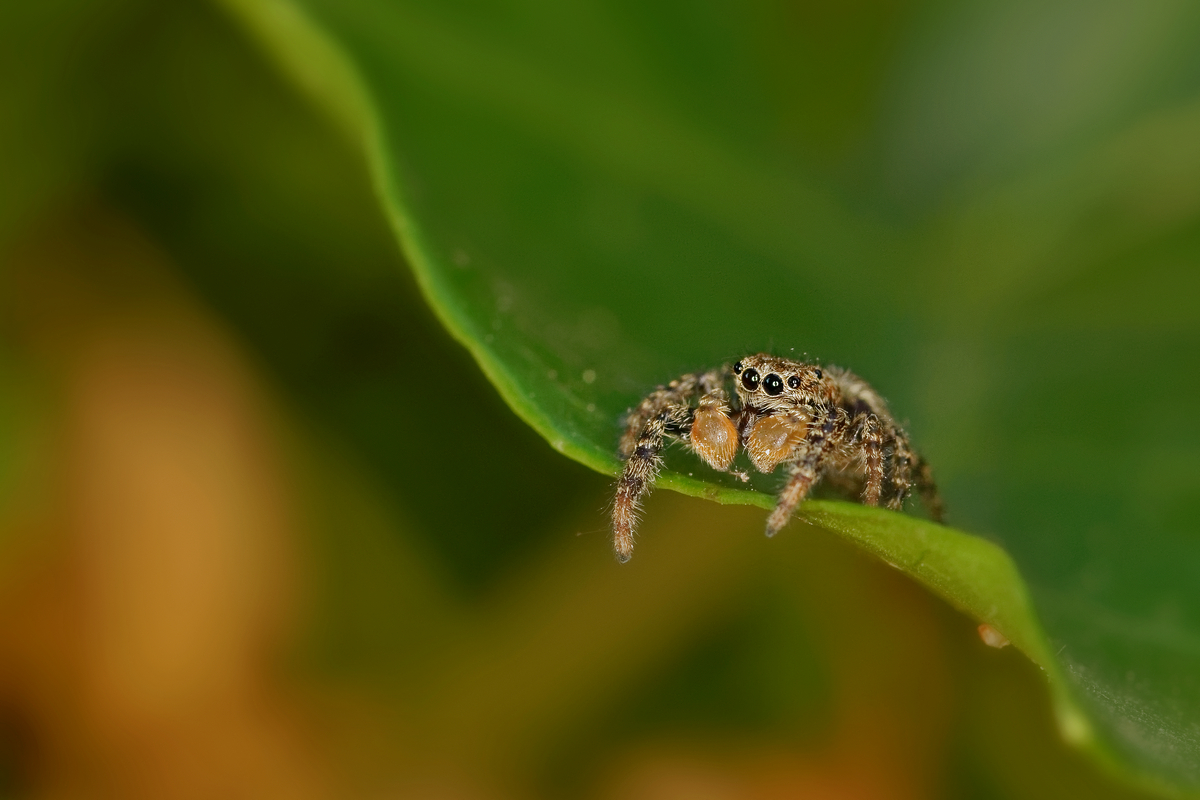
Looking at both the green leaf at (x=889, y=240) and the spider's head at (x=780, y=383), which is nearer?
the green leaf at (x=889, y=240)

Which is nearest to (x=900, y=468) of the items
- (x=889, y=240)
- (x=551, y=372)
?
Answer: (x=551, y=372)

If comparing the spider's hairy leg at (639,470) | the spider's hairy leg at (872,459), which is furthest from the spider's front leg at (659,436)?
the spider's hairy leg at (872,459)

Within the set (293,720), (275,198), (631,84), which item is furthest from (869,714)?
(275,198)

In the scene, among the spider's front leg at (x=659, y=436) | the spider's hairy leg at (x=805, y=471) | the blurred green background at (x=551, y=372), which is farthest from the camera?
the blurred green background at (x=551, y=372)

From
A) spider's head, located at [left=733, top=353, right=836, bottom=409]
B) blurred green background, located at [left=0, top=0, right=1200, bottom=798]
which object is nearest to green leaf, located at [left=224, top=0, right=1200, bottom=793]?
blurred green background, located at [left=0, top=0, right=1200, bottom=798]

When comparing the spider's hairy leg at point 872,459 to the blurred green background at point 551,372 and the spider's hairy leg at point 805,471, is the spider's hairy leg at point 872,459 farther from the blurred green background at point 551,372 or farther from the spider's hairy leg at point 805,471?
the blurred green background at point 551,372

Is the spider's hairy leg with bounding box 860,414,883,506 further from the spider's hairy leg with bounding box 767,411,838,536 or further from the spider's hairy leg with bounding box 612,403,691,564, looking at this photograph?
the spider's hairy leg with bounding box 612,403,691,564

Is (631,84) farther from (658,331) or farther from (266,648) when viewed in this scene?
(266,648)
